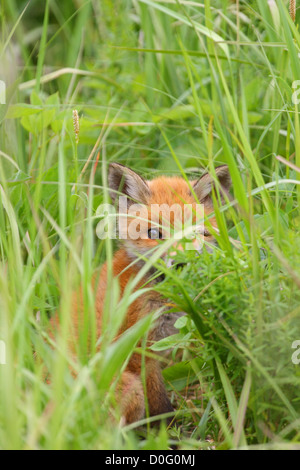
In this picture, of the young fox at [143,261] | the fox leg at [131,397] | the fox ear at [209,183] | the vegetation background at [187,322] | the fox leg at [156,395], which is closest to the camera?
the vegetation background at [187,322]

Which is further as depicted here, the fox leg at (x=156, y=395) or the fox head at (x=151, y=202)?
the fox head at (x=151, y=202)

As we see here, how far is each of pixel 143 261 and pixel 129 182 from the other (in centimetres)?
50

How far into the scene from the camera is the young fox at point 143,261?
296cm

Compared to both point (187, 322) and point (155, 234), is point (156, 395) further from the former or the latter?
point (155, 234)

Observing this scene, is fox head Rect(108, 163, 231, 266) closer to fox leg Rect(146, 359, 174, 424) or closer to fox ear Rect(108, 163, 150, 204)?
fox ear Rect(108, 163, 150, 204)

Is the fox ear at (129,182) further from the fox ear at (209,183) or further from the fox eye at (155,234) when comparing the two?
the fox ear at (209,183)

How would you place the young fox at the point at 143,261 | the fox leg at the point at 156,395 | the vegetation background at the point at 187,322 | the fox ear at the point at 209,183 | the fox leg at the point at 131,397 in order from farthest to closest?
the fox ear at the point at 209,183 < the fox leg at the point at 156,395 < the young fox at the point at 143,261 < the fox leg at the point at 131,397 < the vegetation background at the point at 187,322

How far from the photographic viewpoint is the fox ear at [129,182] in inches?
140

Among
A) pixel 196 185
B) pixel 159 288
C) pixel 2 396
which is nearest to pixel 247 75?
pixel 196 185

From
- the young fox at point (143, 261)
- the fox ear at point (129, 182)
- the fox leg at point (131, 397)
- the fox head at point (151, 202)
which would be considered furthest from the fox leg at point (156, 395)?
the fox ear at point (129, 182)

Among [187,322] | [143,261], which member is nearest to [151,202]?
[143,261]

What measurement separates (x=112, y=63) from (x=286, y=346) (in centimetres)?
366

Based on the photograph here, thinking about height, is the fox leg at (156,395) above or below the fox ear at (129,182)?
below

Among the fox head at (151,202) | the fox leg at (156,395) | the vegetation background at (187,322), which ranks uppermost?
the fox head at (151,202)
